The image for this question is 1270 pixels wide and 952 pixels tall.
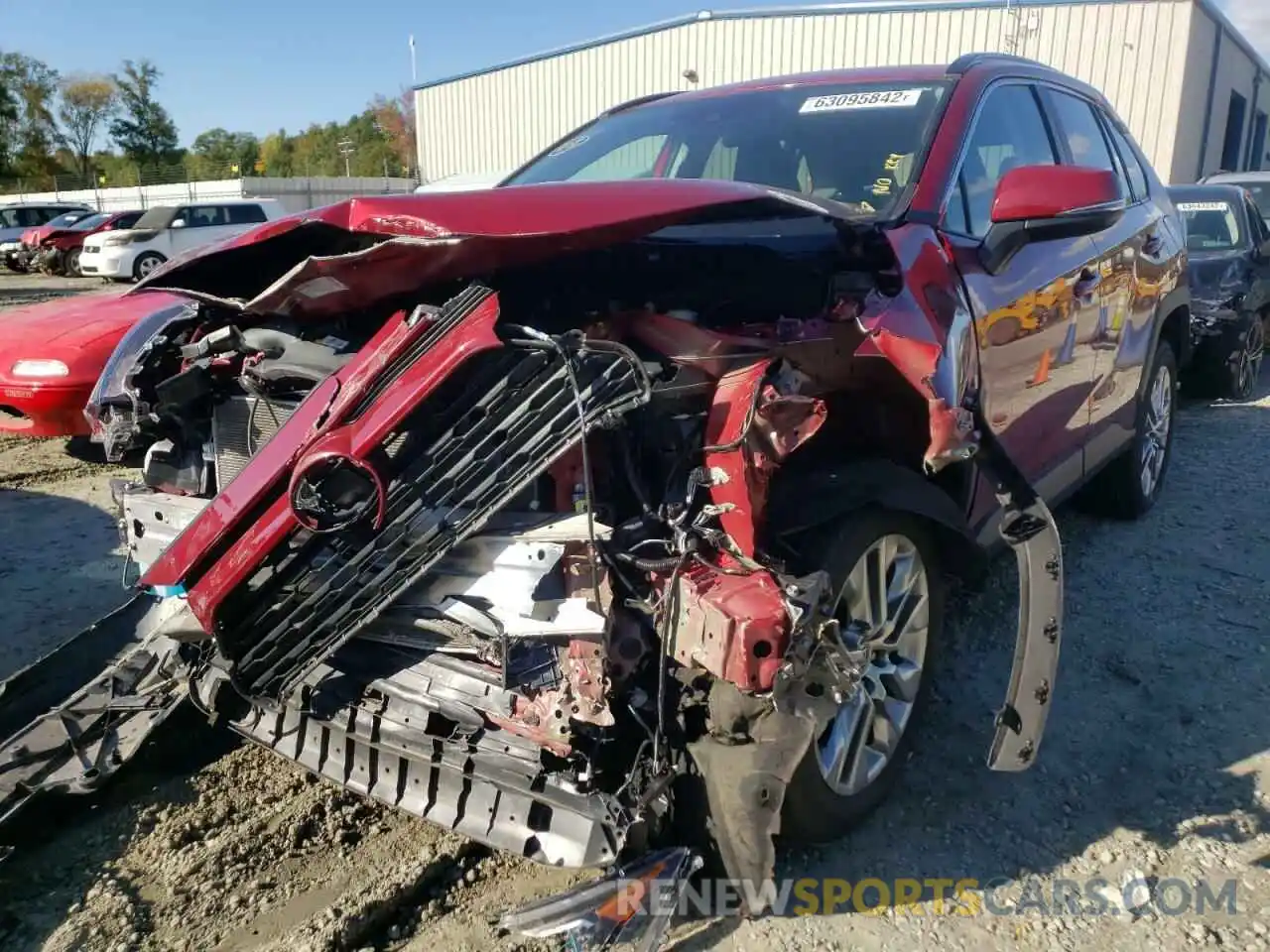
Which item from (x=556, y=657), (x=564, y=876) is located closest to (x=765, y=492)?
(x=556, y=657)

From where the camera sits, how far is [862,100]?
340 centimetres

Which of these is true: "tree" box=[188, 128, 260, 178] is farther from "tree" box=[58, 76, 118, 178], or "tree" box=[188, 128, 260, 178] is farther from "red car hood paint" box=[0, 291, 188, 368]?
"red car hood paint" box=[0, 291, 188, 368]

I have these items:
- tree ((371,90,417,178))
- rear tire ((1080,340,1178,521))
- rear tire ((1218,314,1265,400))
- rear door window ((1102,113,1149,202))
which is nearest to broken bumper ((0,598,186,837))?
rear tire ((1080,340,1178,521))

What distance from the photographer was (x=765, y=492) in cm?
223

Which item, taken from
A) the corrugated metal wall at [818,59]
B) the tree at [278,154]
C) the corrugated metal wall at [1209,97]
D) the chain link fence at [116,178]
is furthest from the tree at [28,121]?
the corrugated metal wall at [1209,97]

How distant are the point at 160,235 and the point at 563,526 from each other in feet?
68.7

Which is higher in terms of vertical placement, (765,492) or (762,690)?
(765,492)

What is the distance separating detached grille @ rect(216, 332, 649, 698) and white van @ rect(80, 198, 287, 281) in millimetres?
19403

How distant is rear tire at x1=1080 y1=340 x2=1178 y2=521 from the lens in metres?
4.96

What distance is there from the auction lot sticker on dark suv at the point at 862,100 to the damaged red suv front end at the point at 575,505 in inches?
33.2

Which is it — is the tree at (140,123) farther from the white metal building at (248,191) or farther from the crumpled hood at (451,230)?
the crumpled hood at (451,230)

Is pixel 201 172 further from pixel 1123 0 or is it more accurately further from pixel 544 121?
pixel 1123 0

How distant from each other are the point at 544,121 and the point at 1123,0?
1276cm

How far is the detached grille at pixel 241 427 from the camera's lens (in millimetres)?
2625
